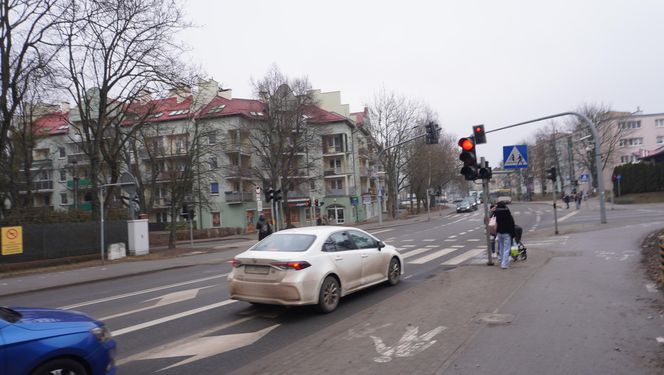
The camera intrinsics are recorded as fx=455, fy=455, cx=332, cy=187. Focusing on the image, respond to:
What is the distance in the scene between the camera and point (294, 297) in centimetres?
716

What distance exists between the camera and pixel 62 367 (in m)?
3.87

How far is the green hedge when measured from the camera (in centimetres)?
4603

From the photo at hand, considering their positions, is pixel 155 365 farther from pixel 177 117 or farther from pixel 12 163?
pixel 177 117

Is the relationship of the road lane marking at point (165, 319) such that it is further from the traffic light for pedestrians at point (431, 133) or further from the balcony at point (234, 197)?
the balcony at point (234, 197)

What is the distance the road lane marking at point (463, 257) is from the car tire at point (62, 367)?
35.6 feet

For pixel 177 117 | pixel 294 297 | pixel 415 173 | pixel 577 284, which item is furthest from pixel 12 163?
pixel 415 173

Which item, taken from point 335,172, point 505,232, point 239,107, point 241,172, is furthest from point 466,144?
point 335,172

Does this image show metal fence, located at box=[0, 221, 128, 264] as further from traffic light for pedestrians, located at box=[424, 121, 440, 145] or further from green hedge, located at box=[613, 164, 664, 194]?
green hedge, located at box=[613, 164, 664, 194]

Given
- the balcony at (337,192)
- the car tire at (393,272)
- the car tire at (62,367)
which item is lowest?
the car tire at (393,272)

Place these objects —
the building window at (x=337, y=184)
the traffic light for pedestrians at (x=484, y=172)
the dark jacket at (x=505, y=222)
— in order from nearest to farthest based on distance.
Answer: the dark jacket at (x=505, y=222)
the traffic light for pedestrians at (x=484, y=172)
the building window at (x=337, y=184)

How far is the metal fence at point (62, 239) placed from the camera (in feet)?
68.3

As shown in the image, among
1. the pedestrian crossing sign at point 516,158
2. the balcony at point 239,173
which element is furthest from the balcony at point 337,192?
the pedestrian crossing sign at point 516,158

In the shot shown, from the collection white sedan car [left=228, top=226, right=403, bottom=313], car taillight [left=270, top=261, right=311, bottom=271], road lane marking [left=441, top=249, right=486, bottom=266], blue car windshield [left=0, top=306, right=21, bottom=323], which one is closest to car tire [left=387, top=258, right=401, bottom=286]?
white sedan car [left=228, top=226, right=403, bottom=313]

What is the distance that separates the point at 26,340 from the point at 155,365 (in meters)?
1.95
